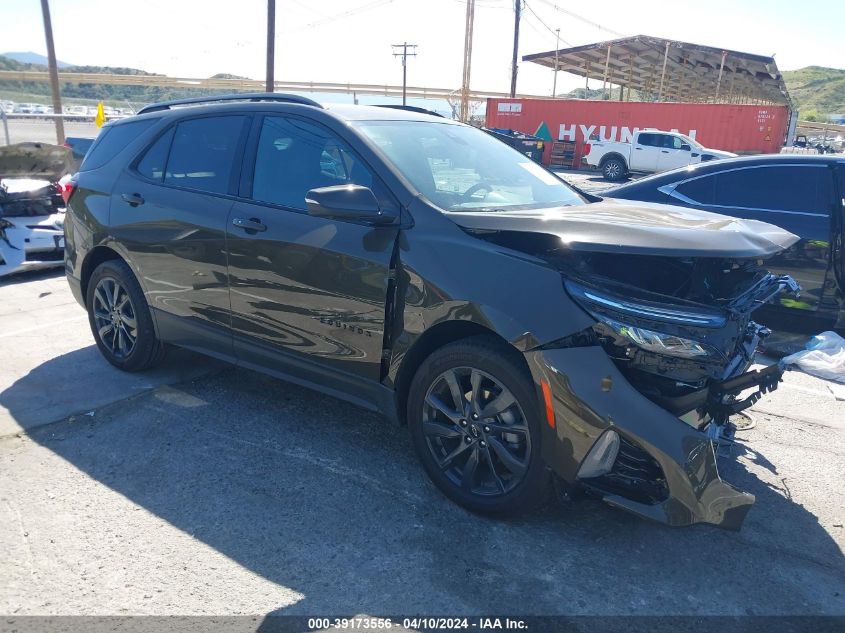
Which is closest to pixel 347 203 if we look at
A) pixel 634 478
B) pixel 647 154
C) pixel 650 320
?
pixel 650 320

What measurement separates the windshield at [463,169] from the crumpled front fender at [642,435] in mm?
1081

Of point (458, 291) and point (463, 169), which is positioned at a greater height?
point (463, 169)

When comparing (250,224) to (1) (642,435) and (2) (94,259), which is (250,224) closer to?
(2) (94,259)

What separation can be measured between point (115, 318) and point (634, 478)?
3724 millimetres

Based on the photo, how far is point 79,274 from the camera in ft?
16.3

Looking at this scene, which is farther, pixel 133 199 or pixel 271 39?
pixel 271 39

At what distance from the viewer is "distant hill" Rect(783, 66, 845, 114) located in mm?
103031

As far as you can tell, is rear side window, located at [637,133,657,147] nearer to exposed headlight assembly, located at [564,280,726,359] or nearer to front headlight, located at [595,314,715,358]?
exposed headlight assembly, located at [564,280,726,359]

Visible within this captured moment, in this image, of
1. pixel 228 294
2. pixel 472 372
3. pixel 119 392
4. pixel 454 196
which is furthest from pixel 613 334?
pixel 119 392

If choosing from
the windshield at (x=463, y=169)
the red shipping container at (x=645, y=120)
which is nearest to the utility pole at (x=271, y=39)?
the red shipping container at (x=645, y=120)

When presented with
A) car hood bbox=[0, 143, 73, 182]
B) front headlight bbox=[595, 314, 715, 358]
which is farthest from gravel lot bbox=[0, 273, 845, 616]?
car hood bbox=[0, 143, 73, 182]

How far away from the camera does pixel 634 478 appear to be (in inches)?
106

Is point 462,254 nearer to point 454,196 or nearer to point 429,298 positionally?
point 429,298

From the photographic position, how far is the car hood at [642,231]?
2.70 metres
